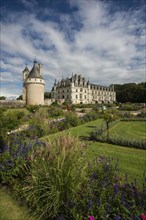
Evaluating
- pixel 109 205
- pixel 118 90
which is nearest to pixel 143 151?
pixel 109 205

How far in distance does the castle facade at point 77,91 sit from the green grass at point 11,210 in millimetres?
44207

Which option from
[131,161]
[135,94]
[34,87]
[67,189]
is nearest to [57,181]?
[67,189]

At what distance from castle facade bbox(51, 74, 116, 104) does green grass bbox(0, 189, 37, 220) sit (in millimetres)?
44207

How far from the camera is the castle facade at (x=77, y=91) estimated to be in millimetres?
51219

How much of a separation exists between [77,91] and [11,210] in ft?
164

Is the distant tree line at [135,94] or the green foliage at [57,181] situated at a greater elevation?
the distant tree line at [135,94]

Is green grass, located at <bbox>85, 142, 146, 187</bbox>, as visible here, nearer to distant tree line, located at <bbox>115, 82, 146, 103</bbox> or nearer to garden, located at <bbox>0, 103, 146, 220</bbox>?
garden, located at <bbox>0, 103, 146, 220</bbox>

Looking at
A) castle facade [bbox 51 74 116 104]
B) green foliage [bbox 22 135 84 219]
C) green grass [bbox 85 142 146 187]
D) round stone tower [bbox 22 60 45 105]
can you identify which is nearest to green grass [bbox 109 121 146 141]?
green grass [bbox 85 142 146 187]

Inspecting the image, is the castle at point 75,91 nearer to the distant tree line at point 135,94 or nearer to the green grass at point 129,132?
the distant tree line at point 135,94

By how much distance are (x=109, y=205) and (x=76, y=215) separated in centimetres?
44

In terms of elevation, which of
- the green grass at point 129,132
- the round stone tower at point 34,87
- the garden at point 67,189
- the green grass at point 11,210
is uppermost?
the round stone tower at point 34,87

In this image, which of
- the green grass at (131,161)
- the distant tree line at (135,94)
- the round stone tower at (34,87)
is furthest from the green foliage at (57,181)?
the distant tree line at (135,94)

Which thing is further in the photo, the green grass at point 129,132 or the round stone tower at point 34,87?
the round stone tower at point 34,87

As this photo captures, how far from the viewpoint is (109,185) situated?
2.33 metres
